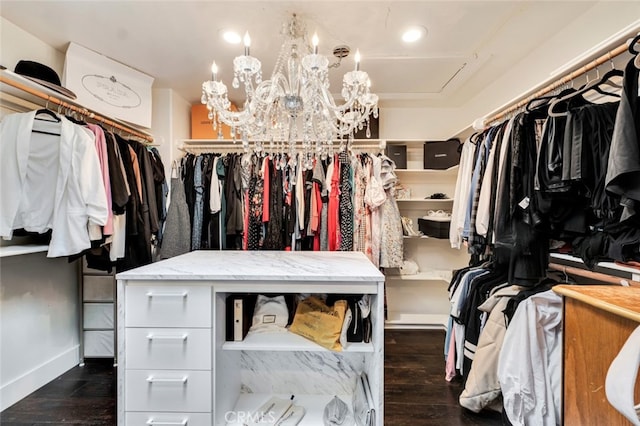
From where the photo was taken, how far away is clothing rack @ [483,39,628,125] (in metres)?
1.12

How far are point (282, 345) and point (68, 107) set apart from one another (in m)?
2.00

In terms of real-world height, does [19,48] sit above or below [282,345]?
above

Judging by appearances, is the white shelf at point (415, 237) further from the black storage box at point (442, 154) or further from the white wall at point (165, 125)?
the white wall at point (165, 125)

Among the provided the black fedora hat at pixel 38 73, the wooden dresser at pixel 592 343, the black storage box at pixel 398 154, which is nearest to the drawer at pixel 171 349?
the wooden dresser at pixel 592 343

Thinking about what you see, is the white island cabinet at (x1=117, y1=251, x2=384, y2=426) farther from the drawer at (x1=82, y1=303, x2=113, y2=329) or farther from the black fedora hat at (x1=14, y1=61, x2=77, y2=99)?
the black fedora hat at (x1=14, y1=61, x2=77, y2=99)

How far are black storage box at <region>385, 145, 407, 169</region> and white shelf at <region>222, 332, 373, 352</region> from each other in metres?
2.05

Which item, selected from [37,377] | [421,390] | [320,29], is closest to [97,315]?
[37,377]

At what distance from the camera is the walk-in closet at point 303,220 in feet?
4.06

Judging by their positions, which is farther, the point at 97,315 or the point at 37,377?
the point at 97,315

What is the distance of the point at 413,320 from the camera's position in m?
3.06

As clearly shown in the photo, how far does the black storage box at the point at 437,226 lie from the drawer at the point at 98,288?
2.80 m

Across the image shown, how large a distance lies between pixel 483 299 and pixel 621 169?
1.14 metres

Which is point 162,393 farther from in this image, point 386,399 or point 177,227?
point 177,227

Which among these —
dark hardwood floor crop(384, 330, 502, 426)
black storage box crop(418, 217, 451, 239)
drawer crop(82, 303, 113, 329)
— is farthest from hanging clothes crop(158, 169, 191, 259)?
black storage box crop(418, 217, 451, 239)
